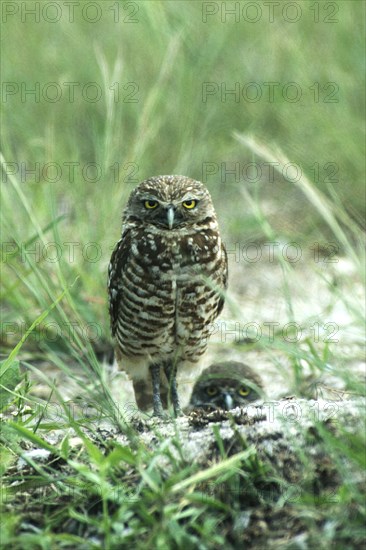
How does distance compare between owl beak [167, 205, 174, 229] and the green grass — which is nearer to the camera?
the green grass

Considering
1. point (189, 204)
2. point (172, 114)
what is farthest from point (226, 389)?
point (172, 114)

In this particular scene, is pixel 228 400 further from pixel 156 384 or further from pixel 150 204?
pixel 150 204

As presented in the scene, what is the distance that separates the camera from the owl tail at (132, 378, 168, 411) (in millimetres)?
5367

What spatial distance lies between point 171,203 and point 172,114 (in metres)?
3.02

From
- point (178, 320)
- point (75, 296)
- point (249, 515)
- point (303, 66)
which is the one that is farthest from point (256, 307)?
point (249, 515)

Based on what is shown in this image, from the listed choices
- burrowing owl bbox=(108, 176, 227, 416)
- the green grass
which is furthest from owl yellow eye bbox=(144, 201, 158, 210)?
the green grass

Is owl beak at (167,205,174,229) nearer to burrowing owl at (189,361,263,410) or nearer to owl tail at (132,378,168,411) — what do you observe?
burrowing owl at (189,361,263,410)

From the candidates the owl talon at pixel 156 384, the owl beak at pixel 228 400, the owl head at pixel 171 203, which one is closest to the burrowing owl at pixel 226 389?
the owl beak at pixel 228 400

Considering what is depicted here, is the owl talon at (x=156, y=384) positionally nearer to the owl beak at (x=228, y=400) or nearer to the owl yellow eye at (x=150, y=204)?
the owl beak at (x=228, y=400)

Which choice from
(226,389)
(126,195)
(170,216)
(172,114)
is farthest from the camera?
(172,114)

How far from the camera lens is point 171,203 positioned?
4.59m

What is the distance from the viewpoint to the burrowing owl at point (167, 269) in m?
4.57

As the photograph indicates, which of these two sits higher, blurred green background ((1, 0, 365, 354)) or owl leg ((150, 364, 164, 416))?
blurred green background ((1, 0, 365, 354))

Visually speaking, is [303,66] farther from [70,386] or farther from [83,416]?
[83,416]
